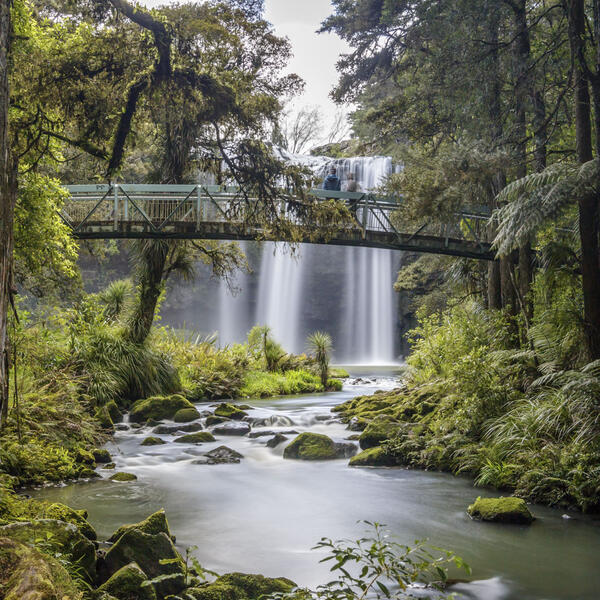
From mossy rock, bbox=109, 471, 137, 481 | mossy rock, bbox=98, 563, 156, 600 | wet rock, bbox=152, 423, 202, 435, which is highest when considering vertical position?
mossy rock, bbox=98, 563, 156, 600

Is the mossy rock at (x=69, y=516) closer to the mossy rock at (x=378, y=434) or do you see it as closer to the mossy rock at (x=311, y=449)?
the mossy rock at (x=311, y=449)

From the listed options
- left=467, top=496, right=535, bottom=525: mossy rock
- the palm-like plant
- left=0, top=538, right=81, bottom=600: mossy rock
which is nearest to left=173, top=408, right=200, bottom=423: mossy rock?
left=467, top=496, right=535, bottom=525: mossy rock

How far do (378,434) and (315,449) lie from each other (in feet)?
3.50

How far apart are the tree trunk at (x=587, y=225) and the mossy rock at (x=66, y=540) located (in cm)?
664

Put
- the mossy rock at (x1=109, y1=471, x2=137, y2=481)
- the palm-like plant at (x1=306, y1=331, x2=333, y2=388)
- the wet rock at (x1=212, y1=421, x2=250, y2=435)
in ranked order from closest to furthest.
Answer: the mossy rock at (x1=109, y1=471, x2=137, y2=481) → the wet rock at (x1=212, y1=421, x2=250, y2=435) → the palm-like plant at (x1=306, y1=331, x2=333, y2=388)

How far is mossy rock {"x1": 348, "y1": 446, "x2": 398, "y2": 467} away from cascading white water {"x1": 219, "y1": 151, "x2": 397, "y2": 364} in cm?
2375

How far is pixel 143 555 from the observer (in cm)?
407

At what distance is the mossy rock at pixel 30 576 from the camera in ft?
8.58

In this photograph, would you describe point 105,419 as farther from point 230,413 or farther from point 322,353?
point 322,353

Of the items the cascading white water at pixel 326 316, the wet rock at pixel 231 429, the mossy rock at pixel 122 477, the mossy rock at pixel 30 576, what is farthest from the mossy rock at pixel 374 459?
the cascading white water at pixel 326 316

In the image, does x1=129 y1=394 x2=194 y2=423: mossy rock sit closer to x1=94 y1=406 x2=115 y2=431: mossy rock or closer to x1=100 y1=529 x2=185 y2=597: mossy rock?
x1=94 y1=406 x2=115 y2=431: mossy rock

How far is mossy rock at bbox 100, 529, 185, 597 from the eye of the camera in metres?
4.00

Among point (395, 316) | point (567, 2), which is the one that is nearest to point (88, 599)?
point (567, 2)

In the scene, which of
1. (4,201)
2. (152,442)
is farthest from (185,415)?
(4,201)
